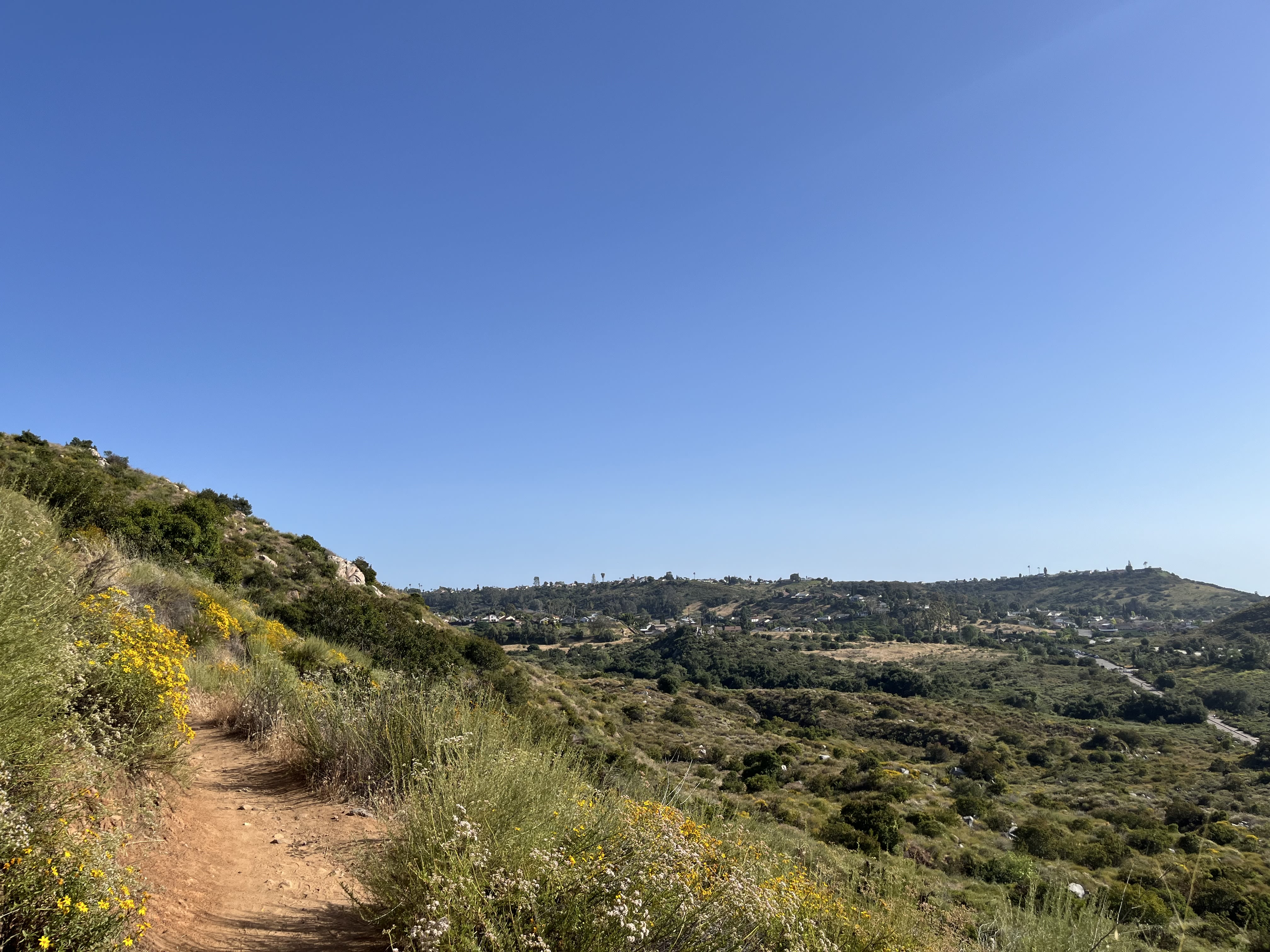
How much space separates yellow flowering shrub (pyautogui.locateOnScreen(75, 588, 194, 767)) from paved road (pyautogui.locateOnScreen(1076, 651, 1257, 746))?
233 ft

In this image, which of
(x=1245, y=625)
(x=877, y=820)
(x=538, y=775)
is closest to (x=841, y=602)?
(x=1245, y=625)

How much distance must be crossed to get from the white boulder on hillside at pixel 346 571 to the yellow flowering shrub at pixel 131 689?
26971 millimetres

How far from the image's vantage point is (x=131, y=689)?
5148 mm

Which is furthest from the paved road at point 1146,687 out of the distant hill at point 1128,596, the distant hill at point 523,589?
the distant hill at point 1128,596

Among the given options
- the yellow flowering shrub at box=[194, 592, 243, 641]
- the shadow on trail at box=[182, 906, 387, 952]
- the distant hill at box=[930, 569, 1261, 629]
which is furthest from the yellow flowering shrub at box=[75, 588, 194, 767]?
the distant hill at box=[930, 569, 1261, 629]

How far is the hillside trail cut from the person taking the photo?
11.9 ft

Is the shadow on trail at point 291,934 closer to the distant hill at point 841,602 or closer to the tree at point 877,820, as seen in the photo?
the tree at point 877,820

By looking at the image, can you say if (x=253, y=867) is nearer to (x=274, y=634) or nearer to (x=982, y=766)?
(x=274, y=634)

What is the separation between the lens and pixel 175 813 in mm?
5062

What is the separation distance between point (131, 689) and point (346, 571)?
30973mm

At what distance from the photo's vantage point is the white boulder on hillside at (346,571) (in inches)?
1264

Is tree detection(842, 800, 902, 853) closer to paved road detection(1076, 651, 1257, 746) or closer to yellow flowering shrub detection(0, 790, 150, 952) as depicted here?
yellow flowering shrub detection(0, 790, 150, 952)

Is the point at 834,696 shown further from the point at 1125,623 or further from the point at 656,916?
the point at 1125,623

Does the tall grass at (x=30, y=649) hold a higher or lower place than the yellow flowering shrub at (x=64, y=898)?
higher
